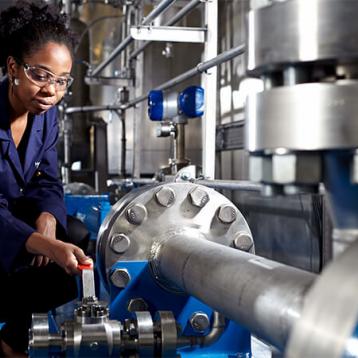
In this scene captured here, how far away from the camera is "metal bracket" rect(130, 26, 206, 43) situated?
6.31 ft

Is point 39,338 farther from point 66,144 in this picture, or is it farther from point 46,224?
point 66,144

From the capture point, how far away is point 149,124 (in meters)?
4.77

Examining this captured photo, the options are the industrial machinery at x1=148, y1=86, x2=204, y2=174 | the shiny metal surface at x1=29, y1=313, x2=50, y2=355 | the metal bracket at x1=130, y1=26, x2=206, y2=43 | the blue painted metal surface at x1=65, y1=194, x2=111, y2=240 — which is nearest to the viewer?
the shiny metal surface at x1=29, y1=313, x2=50, y2=355

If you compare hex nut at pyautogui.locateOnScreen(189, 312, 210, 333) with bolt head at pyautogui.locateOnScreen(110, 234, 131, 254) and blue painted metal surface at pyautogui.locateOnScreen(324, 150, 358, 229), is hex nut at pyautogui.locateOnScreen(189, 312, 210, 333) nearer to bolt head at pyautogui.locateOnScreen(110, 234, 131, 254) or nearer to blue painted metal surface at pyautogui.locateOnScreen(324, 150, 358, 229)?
bolt head at pyautogui.locateOnScreen(110, 234, 131, 254)

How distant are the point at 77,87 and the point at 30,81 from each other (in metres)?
3.77

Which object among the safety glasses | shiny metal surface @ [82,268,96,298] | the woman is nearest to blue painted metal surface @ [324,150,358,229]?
shiny metal surface @ [82,268,96,298]

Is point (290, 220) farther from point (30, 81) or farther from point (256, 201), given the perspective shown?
point (30, 81)

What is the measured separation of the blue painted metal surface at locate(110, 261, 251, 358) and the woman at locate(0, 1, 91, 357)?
20 cm

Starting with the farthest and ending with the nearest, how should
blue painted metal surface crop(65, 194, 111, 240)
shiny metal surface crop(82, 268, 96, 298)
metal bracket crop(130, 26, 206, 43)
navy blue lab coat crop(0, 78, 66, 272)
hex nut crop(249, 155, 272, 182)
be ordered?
1. blue painted metal surface crop(65, 194, 111, 240)
2. metal bracket crop(130, 26, 206, 43)
3. navy blue lab coat crop(0, 78, 66, 272)
4. shiny metal surface crop(82, 268, 96, 298)
5. hex nut crop(249, 155, 272, 182)

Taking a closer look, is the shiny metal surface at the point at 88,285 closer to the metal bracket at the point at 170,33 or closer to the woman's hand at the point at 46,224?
the woman's hand at the point at 46,224

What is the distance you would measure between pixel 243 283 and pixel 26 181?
3.18 ft

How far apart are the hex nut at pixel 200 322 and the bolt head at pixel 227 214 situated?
17cm

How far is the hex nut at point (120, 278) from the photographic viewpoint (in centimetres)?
111

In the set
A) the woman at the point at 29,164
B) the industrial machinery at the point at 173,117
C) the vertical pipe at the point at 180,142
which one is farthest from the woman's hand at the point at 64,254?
the vertical pipe at the point at 180,142
